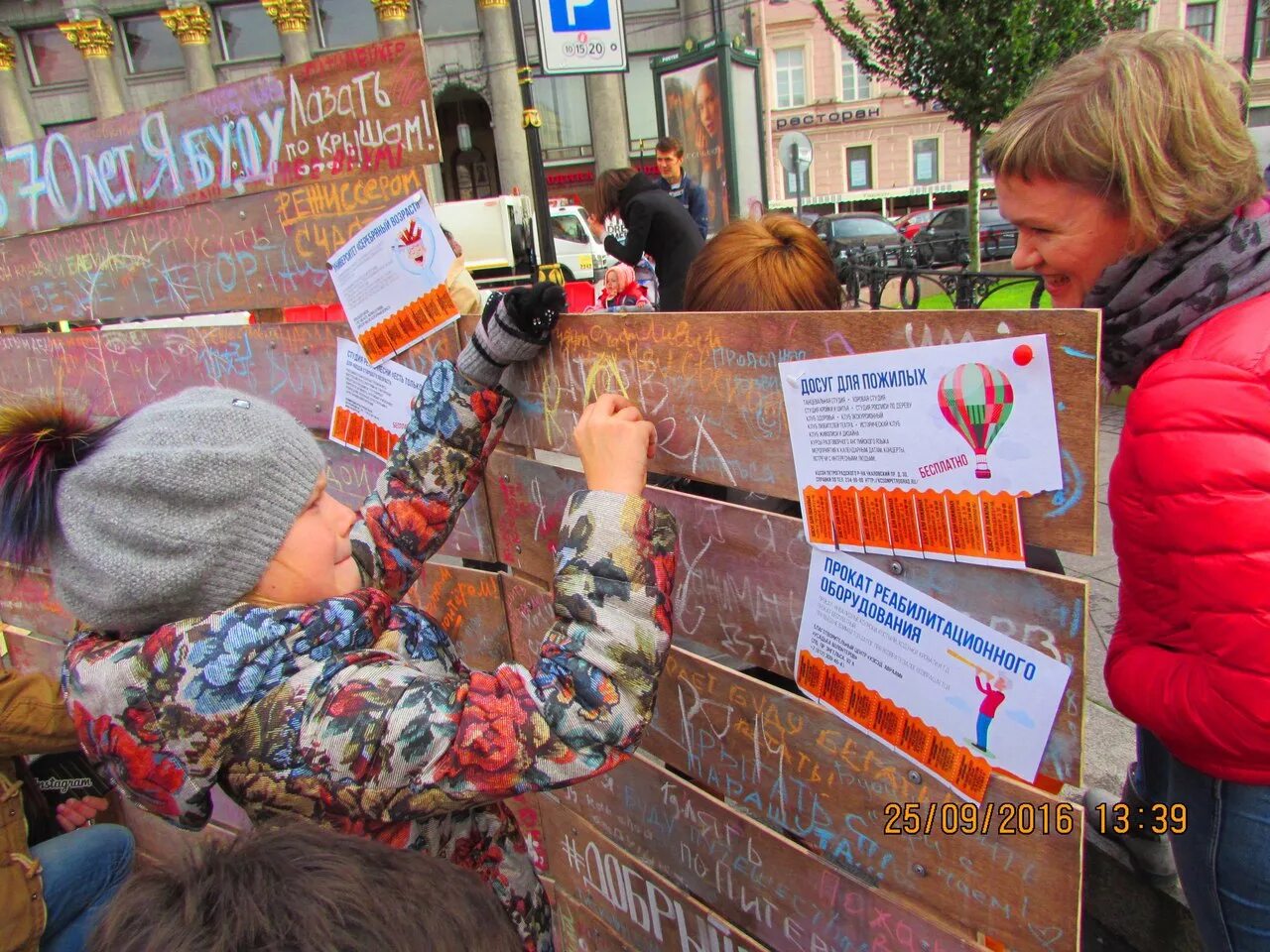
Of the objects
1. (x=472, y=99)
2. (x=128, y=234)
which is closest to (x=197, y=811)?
(x=128, y=234)

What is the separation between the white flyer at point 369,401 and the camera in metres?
2.18

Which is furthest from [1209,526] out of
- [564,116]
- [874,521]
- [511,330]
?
[564,116]

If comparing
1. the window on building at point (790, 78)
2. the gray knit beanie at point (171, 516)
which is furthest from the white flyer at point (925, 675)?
the window on building at point (790, 78)

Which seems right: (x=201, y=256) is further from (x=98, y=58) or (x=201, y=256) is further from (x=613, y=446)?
(x=98, y=58)

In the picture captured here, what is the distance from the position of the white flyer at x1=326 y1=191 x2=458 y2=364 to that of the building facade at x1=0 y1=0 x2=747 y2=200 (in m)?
22.9

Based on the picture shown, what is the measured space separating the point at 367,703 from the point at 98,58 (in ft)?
98.2

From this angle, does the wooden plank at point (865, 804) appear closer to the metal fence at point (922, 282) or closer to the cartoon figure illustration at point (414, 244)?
the cartoon figure illustration at point (414, 244)

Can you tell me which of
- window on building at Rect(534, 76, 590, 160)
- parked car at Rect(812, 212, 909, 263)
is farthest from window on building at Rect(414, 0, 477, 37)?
parked car at Rect(812, 212, 909, 263)

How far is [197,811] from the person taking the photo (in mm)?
1147

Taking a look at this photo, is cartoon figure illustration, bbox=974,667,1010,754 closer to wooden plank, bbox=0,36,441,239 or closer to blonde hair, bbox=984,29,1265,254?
blonde hair, bbox=984,29,1265,254

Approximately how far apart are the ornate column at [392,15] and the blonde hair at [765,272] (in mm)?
25110

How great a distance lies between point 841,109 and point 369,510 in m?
38.0

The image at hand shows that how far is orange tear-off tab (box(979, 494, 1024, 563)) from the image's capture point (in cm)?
109

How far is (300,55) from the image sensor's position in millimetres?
23516
